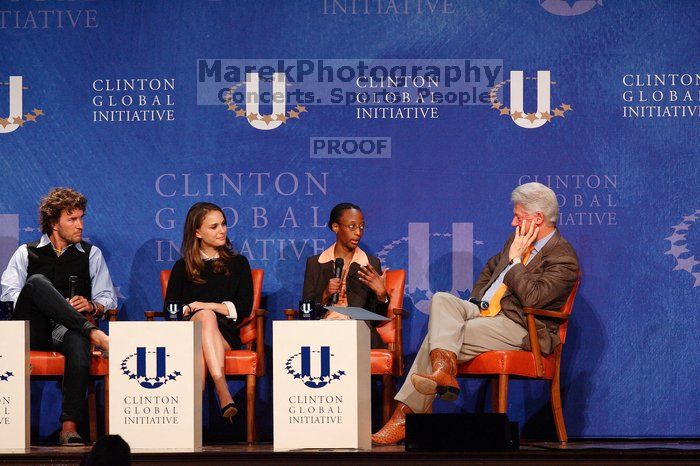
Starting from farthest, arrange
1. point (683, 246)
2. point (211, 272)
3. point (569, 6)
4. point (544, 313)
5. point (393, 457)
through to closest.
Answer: point (569, 6), point (683, 246), point (211, 272), point (544, 313), point (393, 457)

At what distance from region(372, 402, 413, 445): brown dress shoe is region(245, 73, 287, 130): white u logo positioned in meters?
2.00

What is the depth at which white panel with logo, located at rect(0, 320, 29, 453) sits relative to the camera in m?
4.87

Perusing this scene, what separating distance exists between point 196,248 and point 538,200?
6.06ft

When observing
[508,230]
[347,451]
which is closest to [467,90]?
[508,230]

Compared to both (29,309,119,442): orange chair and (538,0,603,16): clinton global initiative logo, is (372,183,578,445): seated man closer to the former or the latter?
(538,0,603,16): clinton global initiative logo

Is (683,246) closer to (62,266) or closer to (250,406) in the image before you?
(250,406)

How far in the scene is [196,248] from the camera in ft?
19.4

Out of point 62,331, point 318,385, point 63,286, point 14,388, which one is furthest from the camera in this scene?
point 63,286

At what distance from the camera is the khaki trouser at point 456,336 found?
535 centimetres

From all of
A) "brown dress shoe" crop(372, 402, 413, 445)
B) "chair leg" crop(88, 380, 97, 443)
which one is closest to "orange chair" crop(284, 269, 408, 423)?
"brown dress shoe" crop(372, 402, 413, 445)

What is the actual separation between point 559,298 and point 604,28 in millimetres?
1799

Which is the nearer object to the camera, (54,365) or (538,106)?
(54,365)

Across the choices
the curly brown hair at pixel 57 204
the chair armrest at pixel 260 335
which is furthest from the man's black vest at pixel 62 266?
the chair armrest at pixel 260 335

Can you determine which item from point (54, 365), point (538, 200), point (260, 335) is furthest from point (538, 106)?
point (54, 365)
